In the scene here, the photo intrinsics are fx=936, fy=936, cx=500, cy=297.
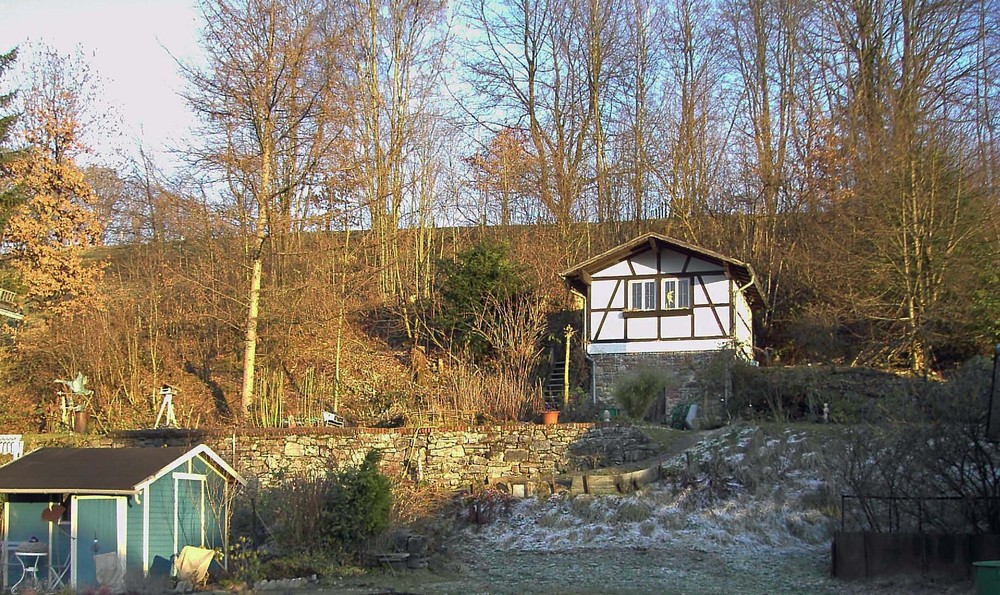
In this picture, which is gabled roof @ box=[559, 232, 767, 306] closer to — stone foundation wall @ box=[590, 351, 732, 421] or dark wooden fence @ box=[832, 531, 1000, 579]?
stone foundation wall @ box=[590, 351, 732, 421]

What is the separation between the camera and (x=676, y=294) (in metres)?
24.0

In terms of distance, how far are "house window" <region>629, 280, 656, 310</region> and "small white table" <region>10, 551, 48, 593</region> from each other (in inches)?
599

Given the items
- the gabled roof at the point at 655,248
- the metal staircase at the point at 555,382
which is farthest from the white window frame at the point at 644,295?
the metal staircase at the point at 555,382

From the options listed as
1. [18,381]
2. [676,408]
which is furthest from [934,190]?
[18,381]

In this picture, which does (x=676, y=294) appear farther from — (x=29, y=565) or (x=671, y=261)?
(x=29, y=565)

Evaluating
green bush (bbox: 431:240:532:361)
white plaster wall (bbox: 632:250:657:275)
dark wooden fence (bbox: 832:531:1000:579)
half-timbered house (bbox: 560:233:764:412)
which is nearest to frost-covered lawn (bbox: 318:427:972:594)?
dark wooden fence (bbox: 832:531:1000:579)

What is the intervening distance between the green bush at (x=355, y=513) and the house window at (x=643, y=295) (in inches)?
472

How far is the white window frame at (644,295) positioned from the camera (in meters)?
24.2

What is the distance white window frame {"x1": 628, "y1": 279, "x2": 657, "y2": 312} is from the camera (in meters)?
24.2

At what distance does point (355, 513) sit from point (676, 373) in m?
11.7

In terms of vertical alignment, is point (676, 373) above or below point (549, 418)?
above

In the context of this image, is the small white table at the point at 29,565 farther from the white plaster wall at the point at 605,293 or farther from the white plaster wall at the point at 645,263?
the white plaster wall at the point at 645,263

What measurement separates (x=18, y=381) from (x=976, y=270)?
23.5 metres

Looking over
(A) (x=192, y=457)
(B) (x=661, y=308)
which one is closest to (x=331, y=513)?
(A) (x=192, y=457)
